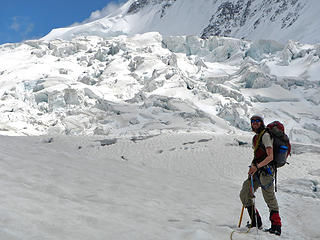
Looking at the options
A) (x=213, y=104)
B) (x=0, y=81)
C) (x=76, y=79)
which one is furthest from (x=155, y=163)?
(x=0, y=81)

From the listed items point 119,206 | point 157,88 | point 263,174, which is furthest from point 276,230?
point 157,88

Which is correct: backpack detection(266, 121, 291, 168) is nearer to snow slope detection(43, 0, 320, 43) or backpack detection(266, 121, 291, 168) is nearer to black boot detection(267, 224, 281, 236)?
black boot detection(267, 224, 281, 236)

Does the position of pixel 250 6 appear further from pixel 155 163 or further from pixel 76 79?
pixel 155 163

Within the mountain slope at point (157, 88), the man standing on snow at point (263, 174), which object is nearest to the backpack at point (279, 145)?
the man standing on snow at point (263, 174)

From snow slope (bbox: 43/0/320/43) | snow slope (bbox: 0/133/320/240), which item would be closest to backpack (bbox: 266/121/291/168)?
snow slope (bbox: 0/133/320/240)

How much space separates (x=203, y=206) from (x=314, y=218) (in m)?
1.40

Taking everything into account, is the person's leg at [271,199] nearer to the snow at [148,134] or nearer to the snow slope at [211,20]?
the snow at [148,134]

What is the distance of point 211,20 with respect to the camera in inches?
3526

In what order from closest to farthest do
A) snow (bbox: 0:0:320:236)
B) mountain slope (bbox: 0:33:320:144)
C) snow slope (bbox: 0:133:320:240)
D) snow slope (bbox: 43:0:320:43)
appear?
snow slope (bbox: 0:133:320:240)
snow (bbox: 0:0:320:236)
mountain slope (bbox: 0:33:320:144)
snow slope (bbox: 43:0:320:43)

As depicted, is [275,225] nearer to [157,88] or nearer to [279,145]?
[279,145]

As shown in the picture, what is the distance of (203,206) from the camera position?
14.0ft

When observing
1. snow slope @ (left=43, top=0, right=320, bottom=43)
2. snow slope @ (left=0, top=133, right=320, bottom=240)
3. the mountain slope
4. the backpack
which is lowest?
snow slope @ (left=0, top=133, right=320, bottom=240)

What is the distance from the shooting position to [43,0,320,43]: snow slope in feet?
202

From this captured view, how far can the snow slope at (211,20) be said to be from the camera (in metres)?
61.5
